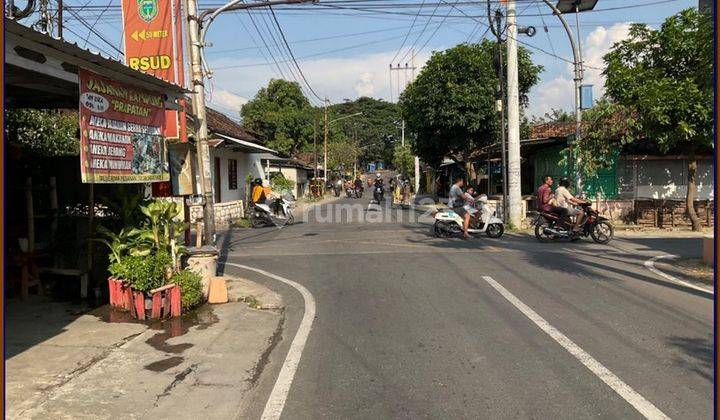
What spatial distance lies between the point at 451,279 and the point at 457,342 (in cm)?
341

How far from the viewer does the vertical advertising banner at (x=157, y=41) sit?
10742 mm

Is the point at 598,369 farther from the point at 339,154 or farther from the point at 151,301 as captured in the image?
the point at 339,154

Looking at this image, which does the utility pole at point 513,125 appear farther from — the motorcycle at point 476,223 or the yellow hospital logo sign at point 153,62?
the yellow hospital logo sign at point 153,62

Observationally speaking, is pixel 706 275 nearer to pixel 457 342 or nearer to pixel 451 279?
pixel 451 279

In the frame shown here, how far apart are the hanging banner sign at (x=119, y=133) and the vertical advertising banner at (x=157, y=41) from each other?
10.0 feet

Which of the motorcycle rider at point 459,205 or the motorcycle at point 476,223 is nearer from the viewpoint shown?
the motorcycle rider at point 459,205

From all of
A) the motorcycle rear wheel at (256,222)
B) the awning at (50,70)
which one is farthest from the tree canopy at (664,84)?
the awning at (50,70)

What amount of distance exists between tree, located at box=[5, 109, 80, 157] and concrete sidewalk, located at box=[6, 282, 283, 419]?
580 centimetres

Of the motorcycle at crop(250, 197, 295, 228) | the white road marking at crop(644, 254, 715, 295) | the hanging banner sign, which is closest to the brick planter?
the hanging banner sign

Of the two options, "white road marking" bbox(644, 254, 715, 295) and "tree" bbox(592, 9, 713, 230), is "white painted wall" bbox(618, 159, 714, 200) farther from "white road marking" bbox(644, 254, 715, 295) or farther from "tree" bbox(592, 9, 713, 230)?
"white road marking" bbox(644, 254, 715, 295)

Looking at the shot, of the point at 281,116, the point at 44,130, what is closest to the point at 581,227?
the point at 44,130

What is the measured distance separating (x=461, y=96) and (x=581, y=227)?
1236cm

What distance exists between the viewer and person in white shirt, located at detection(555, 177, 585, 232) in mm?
13859

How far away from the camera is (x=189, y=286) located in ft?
24.6
